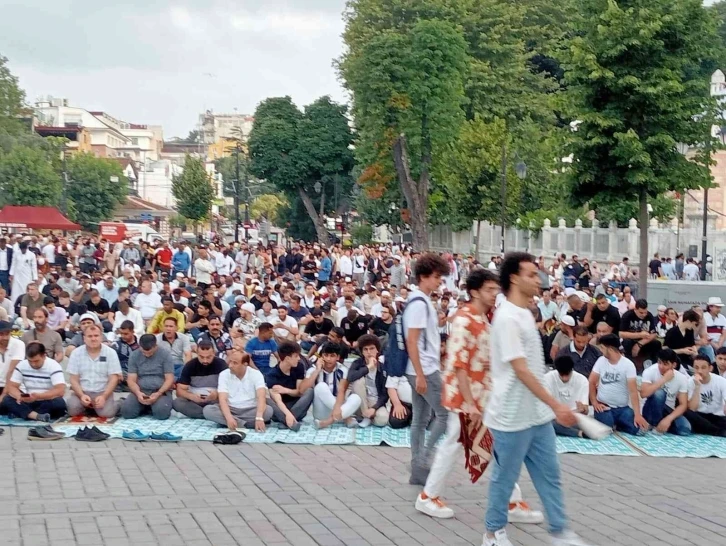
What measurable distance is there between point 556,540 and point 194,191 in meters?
77.0

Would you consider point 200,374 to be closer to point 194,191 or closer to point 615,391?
point 615,391

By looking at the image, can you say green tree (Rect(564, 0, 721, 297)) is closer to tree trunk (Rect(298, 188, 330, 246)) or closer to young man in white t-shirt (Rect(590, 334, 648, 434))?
young man in white t-shirt (Rect(590, 334, 648, 434))

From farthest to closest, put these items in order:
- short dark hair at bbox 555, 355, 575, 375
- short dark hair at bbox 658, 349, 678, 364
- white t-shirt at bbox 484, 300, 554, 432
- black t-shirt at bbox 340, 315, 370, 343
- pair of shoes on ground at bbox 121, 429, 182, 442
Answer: black t-shirt at bbox 340, 315, 370, 343, short dark hair at bbox 658, 349, 678, 364, short dark hair at bbox 555, 355, 575, 375, pair of shoes on ground at bbox 121, 429, 182, 442, white t-shirt at bbox 484, 300, 554, 432

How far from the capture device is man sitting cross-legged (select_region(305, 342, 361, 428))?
12078 mm

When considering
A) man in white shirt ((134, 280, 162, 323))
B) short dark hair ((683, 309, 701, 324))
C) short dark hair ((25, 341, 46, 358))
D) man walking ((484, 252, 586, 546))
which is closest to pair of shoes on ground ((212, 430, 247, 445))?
short dark hair ((25, 341, 46, 358))

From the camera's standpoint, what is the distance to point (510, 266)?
6.45 metres

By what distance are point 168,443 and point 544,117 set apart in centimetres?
4992

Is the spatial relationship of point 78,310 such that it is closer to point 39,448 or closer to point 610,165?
point 39,448

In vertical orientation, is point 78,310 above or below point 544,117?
below

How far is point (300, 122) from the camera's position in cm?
6638

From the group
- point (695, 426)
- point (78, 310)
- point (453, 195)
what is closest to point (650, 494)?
point (695, 426)

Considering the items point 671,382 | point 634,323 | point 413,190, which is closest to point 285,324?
point 634,323

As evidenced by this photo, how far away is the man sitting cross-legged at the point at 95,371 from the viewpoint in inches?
482

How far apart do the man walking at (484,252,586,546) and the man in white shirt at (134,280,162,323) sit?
45.2 feet
